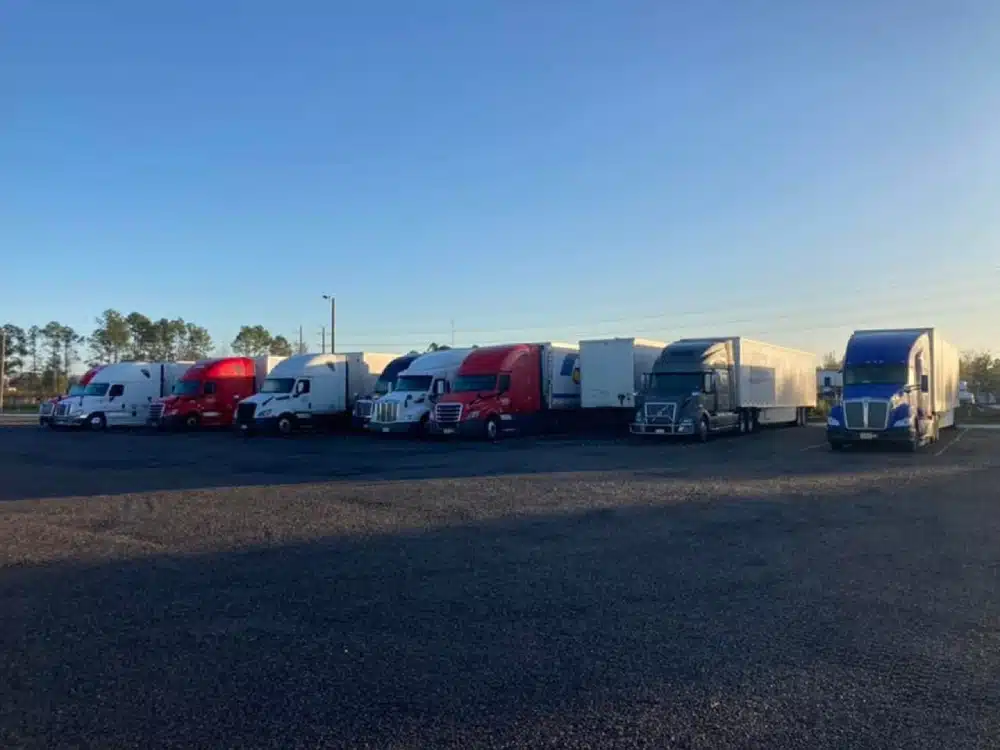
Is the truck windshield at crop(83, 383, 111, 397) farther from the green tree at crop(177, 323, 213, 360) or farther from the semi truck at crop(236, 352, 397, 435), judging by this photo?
the green tree at crop(177, 323, 213, 360)

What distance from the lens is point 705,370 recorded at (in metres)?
28.6

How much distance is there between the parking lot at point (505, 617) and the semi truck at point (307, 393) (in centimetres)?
1993

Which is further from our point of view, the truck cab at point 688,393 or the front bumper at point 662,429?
the truck cab at point 688,393

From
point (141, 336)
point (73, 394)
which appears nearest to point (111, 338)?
point (141, 336)

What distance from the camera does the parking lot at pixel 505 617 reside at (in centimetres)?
461

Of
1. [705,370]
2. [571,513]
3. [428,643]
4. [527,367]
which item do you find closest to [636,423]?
[705,370]

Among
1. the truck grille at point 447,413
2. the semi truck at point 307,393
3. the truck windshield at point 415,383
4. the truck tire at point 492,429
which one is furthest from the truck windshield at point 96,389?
the truck tire at point 492,429

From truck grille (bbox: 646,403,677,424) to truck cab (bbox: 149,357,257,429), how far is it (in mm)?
21430

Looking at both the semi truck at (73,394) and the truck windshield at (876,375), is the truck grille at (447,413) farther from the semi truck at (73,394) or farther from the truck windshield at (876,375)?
the semi truck at (73,394)

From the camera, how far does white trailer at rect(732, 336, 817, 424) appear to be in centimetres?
3111

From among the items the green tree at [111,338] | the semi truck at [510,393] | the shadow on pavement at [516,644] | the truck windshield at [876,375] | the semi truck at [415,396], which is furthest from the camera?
the green tree at [111,338]

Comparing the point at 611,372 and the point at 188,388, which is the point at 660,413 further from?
the point at 188,388

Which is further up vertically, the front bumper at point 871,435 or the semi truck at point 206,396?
the semi truck at point 206,396

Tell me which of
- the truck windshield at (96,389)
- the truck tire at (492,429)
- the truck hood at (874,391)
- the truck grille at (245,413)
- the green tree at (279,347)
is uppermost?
the green tree at (279,347)
